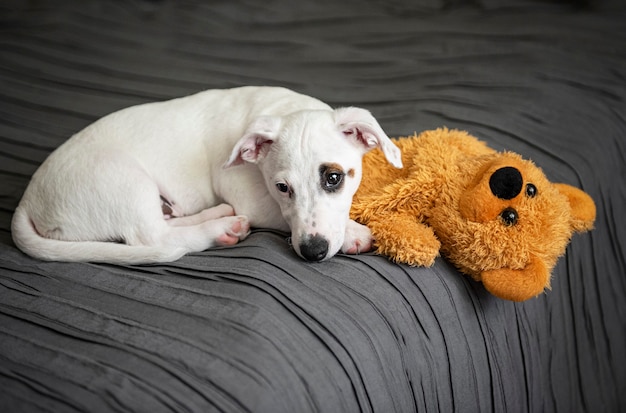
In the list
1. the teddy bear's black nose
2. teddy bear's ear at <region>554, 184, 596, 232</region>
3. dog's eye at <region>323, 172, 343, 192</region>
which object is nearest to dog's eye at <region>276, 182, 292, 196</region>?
dog's eye at <region>323, 172, 343, 192</region>

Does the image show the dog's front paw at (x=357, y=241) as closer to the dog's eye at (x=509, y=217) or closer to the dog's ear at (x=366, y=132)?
the dog's ear at (x=366, y=132)

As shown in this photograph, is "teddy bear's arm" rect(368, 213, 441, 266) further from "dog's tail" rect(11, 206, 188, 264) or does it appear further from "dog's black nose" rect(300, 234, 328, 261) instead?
"dog's tail" rect(11, 206, 188, 264)

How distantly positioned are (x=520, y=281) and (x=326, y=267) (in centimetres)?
58

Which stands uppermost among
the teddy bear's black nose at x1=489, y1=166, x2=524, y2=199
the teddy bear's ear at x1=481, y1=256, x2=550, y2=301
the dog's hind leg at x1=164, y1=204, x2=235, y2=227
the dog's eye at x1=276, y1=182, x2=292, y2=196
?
the teddy bear's black nose at x1=489, y1=166, x2=524, y2=199

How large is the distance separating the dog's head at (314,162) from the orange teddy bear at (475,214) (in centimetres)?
11

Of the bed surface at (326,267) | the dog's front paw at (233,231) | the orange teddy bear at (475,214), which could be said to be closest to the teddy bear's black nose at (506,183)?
the orange teddy bear at (475,214)

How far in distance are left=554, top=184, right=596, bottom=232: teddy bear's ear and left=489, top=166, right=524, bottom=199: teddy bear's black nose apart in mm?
331

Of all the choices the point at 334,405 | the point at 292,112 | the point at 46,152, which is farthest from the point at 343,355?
the point at 46,152

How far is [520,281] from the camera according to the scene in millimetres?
1784

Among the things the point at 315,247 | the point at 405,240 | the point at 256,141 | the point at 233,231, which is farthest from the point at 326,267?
the point at 256,141

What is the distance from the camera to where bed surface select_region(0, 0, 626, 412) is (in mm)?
1598

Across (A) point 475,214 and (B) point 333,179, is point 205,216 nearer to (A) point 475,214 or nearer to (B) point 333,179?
(B) point 333,179

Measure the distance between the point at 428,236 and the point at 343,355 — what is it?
0.50 metres

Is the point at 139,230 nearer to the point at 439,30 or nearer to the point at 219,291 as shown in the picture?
the point at 219,291
